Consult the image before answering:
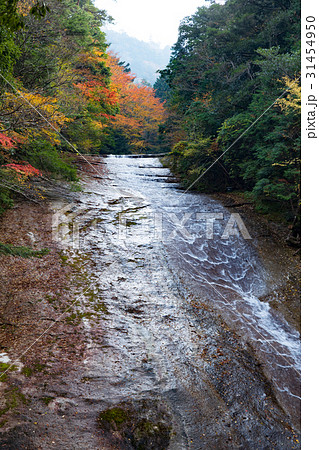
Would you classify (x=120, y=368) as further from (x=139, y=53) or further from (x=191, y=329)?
(x=139, y=53)

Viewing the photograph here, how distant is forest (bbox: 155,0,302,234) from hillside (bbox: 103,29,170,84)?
115 meters

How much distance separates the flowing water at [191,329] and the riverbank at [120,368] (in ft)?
0.06

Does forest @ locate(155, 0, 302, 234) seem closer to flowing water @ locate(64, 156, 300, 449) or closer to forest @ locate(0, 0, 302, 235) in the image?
forest @ locate(0, 0, 302, 235)

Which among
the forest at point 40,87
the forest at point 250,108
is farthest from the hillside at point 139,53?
the forest at point 250,108

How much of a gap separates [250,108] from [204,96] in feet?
19.4

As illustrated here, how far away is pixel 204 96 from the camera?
50.0 feet

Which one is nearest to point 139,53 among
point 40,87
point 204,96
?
point 204,96

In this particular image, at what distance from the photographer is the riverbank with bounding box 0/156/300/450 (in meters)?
2.94

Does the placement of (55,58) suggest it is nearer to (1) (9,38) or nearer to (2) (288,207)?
(1) (9,38)

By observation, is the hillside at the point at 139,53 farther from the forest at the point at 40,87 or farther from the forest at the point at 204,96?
the forest at the point at 40,87

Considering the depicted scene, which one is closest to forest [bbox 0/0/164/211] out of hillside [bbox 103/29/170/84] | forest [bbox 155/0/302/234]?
forest [bbox 155/0/302/234]

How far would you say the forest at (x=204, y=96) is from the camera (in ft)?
21.9

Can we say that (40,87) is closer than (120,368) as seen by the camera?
No

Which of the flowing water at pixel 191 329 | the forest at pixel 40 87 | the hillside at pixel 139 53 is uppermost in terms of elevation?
the hillside at pixel 139 53
